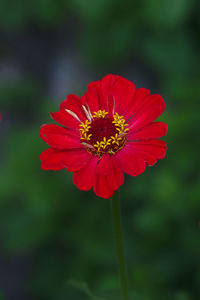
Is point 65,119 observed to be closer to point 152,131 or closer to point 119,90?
point 119,90

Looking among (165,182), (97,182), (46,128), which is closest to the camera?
(97,182)

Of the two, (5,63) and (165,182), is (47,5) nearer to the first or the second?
(5,63)

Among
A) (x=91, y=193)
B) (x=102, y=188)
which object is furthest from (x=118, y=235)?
(x=91, y=193)

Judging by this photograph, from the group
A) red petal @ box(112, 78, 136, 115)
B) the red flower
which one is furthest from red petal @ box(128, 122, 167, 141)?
red petal @ box(112, 78, 136, 115)

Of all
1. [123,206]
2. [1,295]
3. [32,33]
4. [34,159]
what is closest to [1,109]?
[32,33]

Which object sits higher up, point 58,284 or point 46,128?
point 46,128

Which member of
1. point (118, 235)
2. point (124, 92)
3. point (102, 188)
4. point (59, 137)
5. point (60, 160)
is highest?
point (124, 92)
